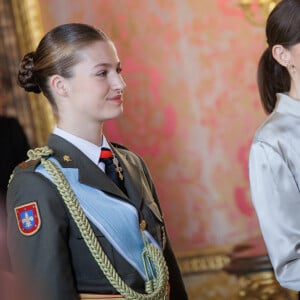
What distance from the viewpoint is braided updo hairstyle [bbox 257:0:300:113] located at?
6.00ft

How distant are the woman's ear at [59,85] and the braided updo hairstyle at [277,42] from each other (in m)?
0.56

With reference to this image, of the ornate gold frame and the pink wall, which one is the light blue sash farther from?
the pink wall

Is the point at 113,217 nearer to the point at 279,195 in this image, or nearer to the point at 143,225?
the point at 143,225

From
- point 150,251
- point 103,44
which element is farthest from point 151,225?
point 103,44

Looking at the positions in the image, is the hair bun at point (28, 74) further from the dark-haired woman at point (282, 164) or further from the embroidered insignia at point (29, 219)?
the dark-haired woman at point (282, 164)

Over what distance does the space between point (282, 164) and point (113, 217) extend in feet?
1.45

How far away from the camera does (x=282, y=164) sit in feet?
5.89

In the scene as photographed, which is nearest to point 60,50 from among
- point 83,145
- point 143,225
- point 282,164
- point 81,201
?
point 83,145

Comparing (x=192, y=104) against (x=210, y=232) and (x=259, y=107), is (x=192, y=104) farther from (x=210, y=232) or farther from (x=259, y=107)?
(x=210, y=232)

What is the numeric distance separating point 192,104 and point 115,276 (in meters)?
2.42

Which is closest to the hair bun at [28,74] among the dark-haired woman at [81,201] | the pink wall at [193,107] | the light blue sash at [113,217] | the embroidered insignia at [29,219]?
the dark-haired woman at [81,201]

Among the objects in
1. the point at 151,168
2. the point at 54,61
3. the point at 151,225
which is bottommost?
the point at 151,168

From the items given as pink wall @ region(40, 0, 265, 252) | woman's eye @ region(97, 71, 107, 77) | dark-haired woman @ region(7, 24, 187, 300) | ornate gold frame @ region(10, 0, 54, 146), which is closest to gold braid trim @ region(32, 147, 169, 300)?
dark-haired woman @ region(7, 24, 187, 300)

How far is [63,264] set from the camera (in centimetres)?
171
